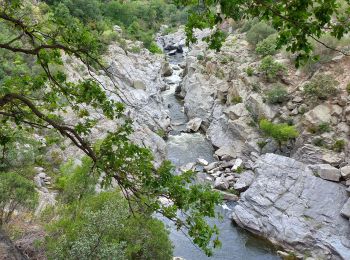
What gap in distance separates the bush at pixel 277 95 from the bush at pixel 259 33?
9133 millimetres

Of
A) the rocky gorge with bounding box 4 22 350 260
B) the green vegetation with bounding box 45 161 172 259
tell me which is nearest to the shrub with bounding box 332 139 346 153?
the rocky gorge with bounding box 4 22 350 260

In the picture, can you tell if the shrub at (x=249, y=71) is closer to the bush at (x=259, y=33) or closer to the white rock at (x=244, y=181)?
the bush at (x=259, y=33)

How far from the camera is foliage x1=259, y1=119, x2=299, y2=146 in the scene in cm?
2525

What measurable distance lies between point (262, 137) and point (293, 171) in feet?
19.6

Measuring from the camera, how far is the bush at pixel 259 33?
35938mm

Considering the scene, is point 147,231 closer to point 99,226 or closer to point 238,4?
point 99,226

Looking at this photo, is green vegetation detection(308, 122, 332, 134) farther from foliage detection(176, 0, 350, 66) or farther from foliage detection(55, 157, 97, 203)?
foliage detection(176, 0, 350, 66)

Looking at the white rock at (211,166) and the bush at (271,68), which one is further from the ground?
the bush at (271,68)

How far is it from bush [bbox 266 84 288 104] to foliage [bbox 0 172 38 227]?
19319 mm

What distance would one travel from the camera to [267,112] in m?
28.3

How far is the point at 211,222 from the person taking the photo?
2056 cm

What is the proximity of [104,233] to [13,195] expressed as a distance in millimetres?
4195

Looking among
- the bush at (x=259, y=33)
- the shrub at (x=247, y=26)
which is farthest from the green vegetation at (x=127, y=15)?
the shrub at (x=247, y=26)

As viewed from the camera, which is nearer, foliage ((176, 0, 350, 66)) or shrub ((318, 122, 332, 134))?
foliage ((176, 0, 350, 66))
